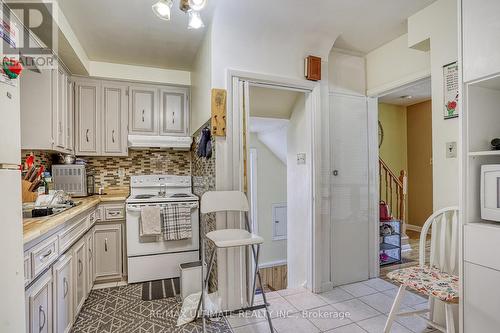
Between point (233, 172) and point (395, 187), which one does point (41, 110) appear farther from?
point (395, 187)

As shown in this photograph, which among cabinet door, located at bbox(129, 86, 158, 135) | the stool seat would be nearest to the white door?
the stool seat

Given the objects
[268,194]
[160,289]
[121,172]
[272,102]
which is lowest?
[160,289]

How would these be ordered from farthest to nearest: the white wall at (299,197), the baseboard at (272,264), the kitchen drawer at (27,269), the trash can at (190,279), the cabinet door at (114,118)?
the baseboard at (272,264), the cabinet door at (114,118), the white wall at (299,197), the trash can at (190,279), the kitchen drawer at (27,269)

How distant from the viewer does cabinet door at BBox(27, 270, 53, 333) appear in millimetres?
1250

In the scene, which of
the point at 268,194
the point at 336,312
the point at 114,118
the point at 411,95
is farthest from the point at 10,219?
the point at 411,95

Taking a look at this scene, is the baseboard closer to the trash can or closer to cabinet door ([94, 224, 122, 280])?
the trash can

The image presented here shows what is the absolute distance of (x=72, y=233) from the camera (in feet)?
6.16

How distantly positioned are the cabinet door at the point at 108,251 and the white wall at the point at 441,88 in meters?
2.99

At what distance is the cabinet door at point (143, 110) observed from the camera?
323 centimetres

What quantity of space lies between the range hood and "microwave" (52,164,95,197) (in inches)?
24.7

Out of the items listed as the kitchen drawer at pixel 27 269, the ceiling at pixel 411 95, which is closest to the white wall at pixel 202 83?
the kitchen drawer at pixel 27 269

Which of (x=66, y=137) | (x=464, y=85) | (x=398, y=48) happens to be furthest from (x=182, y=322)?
(x=398, y=48)

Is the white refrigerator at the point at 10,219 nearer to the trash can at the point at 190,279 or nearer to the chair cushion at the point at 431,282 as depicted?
the trash can at the point at 190,279

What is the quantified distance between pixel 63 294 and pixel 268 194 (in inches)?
127
